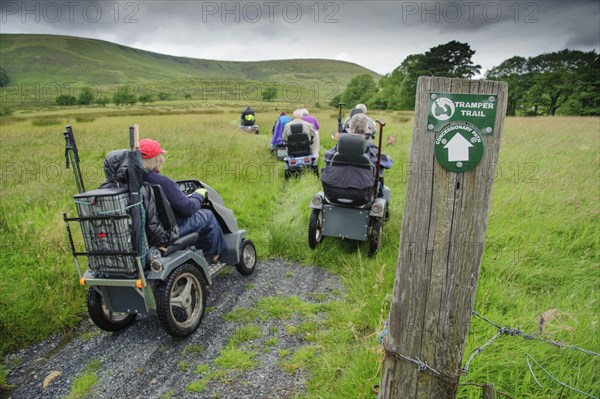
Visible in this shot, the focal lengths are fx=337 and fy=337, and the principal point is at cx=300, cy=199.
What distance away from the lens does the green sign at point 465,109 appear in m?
1.24

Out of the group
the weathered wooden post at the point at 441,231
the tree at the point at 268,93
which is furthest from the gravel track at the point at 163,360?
the tree at the point at 268,93

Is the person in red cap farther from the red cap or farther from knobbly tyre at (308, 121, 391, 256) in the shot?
knobbly tyre at (308, 121, 391, 256)

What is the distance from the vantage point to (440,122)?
1.28 meters

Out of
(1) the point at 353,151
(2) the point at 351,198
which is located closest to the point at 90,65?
(1) the point at 353,151

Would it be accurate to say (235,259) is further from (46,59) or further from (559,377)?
(46,59)

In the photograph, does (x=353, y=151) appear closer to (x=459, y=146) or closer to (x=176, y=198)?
(x=176, y=198)

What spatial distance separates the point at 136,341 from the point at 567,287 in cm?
457

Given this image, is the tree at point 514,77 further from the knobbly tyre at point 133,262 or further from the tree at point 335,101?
the knobbly tyre at point 133,262

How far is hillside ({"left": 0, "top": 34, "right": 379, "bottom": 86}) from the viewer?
130 metres

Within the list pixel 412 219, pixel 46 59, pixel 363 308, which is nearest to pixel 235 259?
pixel 363 308

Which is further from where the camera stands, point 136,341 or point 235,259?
point 235,259

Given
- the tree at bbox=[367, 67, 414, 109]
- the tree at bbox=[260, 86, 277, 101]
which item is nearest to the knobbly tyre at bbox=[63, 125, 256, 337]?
the tree at bbox=[260, 86, 277, 101]

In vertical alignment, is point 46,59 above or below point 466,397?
above

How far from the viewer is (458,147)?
50.3 inches
